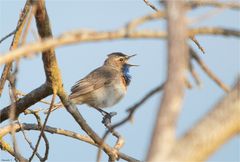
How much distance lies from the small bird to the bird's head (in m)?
0.09

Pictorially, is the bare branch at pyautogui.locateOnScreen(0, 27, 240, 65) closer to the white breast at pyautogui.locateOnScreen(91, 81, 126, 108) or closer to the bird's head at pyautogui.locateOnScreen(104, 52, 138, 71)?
the white breast at pyautogui.locateOnScreen(91, 81, 126, 108)

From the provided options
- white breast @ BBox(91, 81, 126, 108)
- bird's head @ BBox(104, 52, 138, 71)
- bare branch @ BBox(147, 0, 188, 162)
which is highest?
bare branch @ BBox(147, 0, 188, 162)

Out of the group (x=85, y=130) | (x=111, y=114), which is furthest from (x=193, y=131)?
(x=111, y=114)

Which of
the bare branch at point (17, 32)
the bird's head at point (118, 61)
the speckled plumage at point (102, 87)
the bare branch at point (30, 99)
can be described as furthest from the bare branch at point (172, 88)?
the bird's head at point (118, 61)

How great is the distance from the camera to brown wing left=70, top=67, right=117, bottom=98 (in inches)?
359

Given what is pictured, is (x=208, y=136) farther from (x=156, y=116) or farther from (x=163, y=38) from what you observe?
(x=163, y=38)

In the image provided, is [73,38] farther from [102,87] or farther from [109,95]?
[102,87]

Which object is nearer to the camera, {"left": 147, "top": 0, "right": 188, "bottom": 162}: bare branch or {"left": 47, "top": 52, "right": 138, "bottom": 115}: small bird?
{"left": 147, "top": 0, "right": 188, "bottom": 162}: bare branch

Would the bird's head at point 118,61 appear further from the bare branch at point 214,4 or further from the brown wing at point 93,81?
the bare branch at point 214,4

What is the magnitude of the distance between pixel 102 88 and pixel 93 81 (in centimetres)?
20

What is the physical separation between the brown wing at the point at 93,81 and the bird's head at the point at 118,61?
1.02 feet

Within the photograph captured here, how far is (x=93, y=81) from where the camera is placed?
31.1 feet

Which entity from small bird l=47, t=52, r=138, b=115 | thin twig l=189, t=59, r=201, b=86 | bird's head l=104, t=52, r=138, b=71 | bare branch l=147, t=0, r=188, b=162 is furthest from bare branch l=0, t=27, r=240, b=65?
bird's head l=104, t=52, r=138, b=71

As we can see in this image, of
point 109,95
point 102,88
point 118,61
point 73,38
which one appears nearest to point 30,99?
point 73,38
